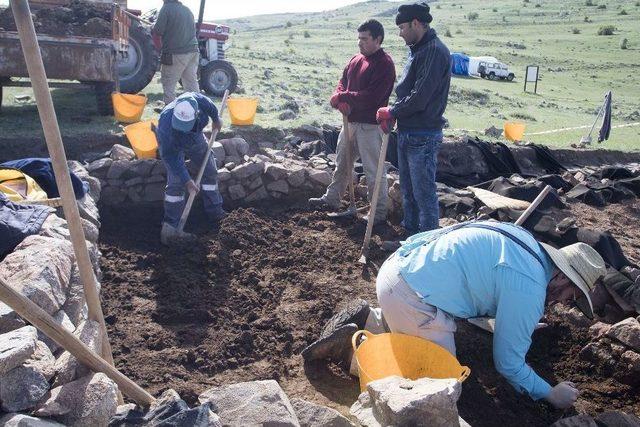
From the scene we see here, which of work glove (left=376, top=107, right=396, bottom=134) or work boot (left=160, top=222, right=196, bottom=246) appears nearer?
work glove (left=376, top=107, right=396, bottom=134)

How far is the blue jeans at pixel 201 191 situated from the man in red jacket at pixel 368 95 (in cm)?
137

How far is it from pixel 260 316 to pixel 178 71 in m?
5.26

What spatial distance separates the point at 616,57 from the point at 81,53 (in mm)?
33892

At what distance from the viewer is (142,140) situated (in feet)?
23.2

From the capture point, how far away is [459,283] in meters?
3.30

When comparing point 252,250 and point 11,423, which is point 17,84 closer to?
point 252,250

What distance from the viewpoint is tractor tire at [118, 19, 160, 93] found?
991cm

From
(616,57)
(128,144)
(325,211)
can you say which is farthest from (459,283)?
(616,57)

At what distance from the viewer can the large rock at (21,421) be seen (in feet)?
7.48

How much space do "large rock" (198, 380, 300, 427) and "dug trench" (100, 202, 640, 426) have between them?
0.63 metres

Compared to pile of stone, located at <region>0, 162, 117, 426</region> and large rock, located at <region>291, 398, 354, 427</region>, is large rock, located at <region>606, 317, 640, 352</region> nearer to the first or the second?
large rock, located at <region>291, 398, 354, 427</region>

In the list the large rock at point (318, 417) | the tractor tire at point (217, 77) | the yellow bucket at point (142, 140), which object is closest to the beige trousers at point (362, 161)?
the yellow bucket at point (142, 140)

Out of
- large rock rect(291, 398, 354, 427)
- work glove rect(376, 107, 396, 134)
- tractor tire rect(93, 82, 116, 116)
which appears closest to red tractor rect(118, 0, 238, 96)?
tractor tire rect(93, 82, 116, 116)

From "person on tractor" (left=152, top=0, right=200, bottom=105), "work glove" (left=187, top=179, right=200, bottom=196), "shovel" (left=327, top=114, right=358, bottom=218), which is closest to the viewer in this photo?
"work glove" (left=187, top=179, right=200, bottom=196)
